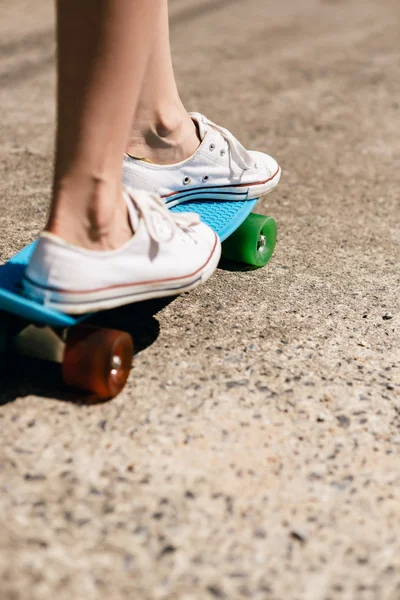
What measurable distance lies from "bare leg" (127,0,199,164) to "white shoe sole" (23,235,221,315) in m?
0.53

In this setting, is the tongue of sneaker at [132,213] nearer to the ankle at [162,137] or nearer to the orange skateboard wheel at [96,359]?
the orange skateboard wheel at [96,359]

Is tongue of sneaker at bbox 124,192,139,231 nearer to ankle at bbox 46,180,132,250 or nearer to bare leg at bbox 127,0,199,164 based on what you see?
ankle at bbox 46,180,132,250

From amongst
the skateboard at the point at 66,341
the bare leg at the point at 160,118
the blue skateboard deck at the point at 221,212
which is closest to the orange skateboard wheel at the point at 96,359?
the skateboard at the point at 66,341

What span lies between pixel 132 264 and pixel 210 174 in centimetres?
70

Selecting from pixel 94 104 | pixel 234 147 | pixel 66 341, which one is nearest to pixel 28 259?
pixel 66 341

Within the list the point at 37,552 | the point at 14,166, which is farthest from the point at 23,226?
the point at 37,552

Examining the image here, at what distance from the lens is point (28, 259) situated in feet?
5.86

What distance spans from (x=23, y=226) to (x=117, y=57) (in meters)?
1.11

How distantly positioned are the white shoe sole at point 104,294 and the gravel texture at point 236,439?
205 millimetres

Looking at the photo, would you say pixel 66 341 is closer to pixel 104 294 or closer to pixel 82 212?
pixel 104 294

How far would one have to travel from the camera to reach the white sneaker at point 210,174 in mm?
2096

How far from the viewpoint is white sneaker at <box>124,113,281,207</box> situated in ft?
6.88


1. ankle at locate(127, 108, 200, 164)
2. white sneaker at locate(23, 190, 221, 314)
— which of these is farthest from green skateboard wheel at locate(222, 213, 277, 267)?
white sneaker at locate(23, 190, 221, 314)

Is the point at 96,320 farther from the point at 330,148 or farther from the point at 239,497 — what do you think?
the point at 330,148
